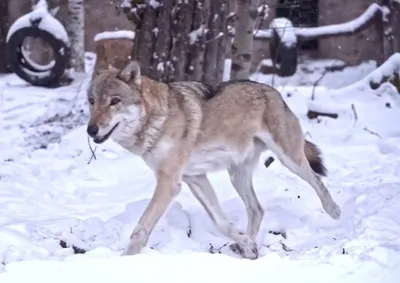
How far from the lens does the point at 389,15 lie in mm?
13078

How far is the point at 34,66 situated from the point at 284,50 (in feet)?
15.1

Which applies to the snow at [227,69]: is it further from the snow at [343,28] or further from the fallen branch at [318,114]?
the snow at [343,28]

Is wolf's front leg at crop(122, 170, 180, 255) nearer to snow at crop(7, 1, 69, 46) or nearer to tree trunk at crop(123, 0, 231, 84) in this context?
tree trunk at crop(123, 0, 231, 84)

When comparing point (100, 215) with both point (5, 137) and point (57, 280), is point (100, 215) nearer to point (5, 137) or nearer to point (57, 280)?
point (57, 280)

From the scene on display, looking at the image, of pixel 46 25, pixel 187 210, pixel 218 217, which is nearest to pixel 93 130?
pixel 218 217

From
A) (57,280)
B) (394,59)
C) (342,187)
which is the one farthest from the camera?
(394,59)

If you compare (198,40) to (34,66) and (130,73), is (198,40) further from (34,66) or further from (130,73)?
(34,66)

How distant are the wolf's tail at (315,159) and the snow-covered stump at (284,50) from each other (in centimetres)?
819

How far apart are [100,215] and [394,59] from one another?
6.11 metres

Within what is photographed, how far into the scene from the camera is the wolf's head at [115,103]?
462 cm

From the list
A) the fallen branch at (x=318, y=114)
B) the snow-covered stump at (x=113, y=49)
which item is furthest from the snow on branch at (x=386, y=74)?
the snow-covered stump at (x=113, y=49)

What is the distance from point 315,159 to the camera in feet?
19.2

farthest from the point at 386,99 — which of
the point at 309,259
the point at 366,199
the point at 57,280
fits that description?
the point at 57,280

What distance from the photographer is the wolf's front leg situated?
15.0 feet
